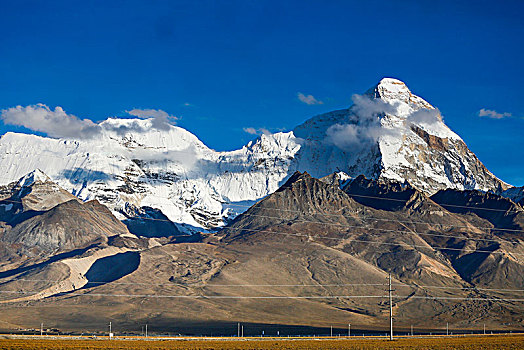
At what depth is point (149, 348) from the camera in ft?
433

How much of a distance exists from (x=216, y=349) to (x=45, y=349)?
2963 cm

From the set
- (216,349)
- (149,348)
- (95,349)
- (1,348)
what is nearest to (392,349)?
(216,349)

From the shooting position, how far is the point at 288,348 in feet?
445

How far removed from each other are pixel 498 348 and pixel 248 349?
45.2m

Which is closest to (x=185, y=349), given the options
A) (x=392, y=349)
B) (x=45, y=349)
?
(x=45, y=349)

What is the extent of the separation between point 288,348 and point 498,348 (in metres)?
37.9

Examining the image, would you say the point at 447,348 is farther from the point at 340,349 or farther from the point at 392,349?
the point at 340,349

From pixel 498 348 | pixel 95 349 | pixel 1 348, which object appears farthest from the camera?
pixel 498 348

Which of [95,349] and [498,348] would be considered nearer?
[95,349]

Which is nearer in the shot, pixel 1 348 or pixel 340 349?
pixel 1 348

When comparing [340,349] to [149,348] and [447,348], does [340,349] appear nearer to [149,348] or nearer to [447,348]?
[447,348]

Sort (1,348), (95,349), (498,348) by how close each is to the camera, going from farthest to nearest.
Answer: (498,348), (95,349), (1,348)

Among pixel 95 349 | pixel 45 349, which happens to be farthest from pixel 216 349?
pixel 45 349

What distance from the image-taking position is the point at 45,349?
399 ft
